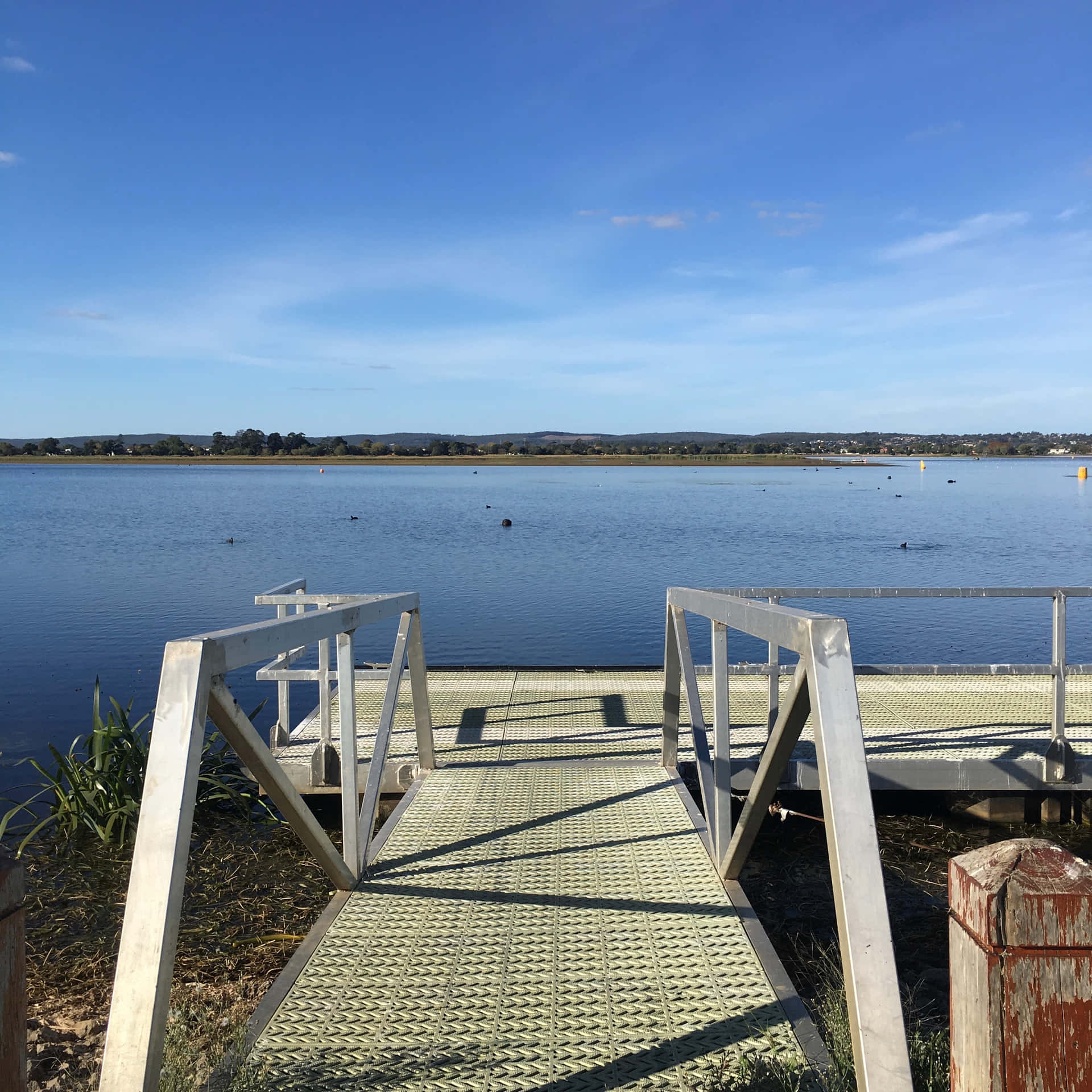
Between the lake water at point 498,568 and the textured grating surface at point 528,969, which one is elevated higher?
the textured grating surface at point 528,969

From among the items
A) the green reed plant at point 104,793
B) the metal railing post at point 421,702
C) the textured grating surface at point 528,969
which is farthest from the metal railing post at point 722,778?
the green reed plant at point 104,793

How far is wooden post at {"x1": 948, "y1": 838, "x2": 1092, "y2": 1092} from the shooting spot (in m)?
1.42

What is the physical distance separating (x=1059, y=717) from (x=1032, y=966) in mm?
5580

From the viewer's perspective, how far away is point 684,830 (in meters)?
4.80

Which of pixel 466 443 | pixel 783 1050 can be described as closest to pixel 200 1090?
pixel 783 1050

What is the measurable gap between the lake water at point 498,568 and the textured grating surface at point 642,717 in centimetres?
368

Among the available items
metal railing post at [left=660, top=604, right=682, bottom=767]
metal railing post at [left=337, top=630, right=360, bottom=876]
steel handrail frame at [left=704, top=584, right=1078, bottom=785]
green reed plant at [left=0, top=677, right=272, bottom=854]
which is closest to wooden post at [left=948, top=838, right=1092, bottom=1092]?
metal railing post at [left=337, top=630, right=360, bottom=876]

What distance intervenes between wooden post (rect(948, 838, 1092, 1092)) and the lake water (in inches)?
363

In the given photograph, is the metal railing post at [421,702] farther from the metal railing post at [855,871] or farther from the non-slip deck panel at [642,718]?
the metal railing post at [855,871]

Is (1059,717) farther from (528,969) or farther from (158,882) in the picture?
(158,882)

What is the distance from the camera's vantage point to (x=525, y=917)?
3781mm

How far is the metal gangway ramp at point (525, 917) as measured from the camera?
2.18 m

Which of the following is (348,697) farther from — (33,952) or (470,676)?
(470,676)

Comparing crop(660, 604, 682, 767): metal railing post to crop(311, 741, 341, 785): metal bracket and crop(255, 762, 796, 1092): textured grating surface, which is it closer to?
crop(255, 762, 796, 1092): textured grating surface
